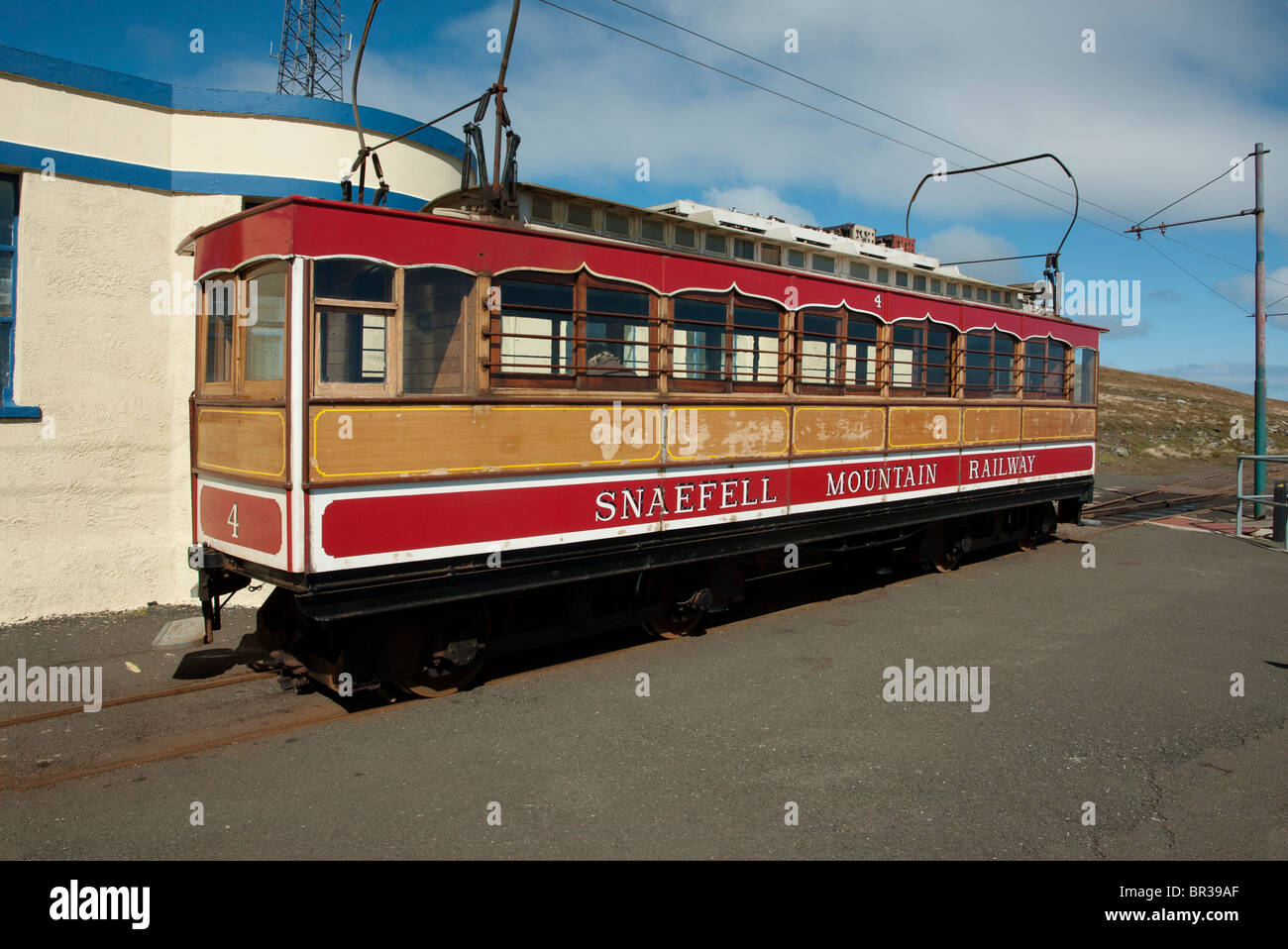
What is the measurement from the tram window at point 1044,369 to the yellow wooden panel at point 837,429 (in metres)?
3.84

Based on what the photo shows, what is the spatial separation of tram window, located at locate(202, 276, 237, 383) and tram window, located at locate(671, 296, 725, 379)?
331cm

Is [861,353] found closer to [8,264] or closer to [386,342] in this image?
[386,342]

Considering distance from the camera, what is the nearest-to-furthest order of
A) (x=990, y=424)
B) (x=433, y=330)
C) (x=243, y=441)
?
1. (x=243, y=441)
2. (x=433, y=330)
3. (x=990, y=424)

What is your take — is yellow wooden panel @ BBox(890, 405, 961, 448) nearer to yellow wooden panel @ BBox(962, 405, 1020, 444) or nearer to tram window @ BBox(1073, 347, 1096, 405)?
yellow wooden panel @ BBox(962, 405, 1020, 444)

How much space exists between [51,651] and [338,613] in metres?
3.60

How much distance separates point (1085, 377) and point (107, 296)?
41.8 ft

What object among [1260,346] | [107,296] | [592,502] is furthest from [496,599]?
[1260,346]

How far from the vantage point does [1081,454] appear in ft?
43.4

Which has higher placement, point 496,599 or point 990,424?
point 990,424

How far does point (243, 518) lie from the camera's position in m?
5.85
